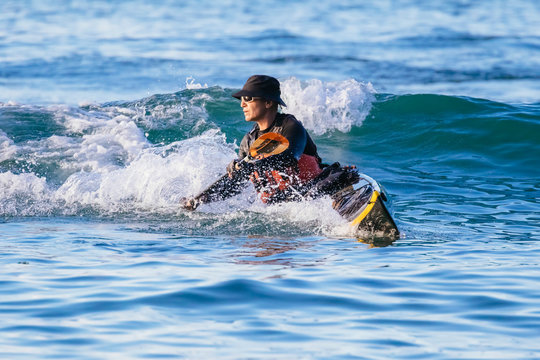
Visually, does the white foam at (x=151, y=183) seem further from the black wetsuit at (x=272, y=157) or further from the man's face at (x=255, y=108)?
the man's face at (x=255, y=108)

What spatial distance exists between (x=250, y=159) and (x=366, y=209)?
3.83 feet

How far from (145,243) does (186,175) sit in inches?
116

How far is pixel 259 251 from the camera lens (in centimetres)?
685

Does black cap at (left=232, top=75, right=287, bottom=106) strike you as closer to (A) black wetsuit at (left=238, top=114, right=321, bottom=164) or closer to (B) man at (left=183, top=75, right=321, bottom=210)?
(B) man at (left=183, top=75, right=321, bottom=210)

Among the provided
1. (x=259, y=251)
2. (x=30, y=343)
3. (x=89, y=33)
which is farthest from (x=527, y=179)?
(x=89, y=33)

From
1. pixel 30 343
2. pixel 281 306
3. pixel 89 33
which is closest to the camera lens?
pixel 30 343

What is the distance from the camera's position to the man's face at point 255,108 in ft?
26.5

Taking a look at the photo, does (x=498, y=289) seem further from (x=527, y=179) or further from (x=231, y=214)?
(x=527, y=179)

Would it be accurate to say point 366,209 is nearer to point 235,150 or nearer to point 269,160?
point 269,160

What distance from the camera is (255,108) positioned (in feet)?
26.5

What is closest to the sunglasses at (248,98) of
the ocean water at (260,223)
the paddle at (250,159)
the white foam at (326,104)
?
the paddle at (250,159)

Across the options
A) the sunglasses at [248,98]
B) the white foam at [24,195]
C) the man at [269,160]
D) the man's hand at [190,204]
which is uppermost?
the sunglasses at [248,98]

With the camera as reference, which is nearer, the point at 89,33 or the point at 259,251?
the point at 259,251

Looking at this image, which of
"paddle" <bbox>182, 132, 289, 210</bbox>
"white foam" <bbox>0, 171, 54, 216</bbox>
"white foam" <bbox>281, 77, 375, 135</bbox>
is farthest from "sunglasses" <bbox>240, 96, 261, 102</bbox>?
"white foam" <bbox>281, 77, 375, 135</bbox>
